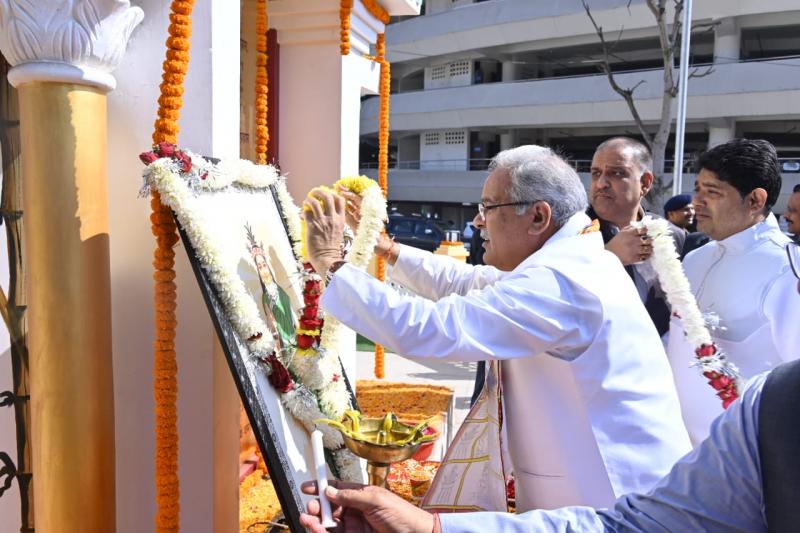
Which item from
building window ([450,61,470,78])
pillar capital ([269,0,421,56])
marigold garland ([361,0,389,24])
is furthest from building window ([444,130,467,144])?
pillar capital ([269,0,421,56])

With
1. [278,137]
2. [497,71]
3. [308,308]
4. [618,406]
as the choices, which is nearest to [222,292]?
[308,308]

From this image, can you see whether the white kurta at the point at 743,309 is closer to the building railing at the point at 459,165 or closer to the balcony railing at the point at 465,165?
the balcony railing at the point at 465,165

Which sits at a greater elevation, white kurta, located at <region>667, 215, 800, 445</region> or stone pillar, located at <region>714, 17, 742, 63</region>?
stone pillar, located at <region>714, 17, 742, 63</region>

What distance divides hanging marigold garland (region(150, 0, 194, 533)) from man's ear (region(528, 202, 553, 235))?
1.12 meters

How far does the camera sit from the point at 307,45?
404cm

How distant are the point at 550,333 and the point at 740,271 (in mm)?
1552

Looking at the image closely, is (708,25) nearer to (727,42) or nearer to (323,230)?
(727,42)

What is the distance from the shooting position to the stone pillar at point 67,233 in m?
1.81

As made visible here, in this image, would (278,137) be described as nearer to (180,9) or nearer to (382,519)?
(180,9)

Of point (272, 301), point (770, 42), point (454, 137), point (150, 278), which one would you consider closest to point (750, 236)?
point (272, 301)

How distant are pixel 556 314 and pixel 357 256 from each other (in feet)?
2.63

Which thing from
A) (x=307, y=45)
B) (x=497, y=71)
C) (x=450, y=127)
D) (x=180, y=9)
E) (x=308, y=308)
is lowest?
(x=308, y=308)

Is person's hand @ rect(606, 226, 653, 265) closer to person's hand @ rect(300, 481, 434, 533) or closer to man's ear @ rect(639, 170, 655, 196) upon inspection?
man's ear @ rect(639, 170, 655, 196)

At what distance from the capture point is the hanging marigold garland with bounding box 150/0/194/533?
1967 millimetres
